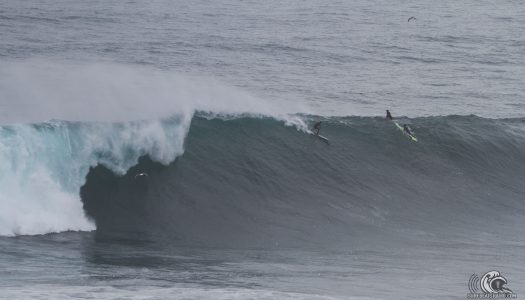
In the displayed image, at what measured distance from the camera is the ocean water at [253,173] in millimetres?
18828

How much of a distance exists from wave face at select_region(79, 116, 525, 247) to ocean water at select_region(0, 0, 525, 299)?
2.8 inches

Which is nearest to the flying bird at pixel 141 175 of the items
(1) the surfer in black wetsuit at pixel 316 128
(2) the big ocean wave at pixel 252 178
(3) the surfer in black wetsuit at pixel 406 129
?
(2) the big ocean wave at pixel 252 178

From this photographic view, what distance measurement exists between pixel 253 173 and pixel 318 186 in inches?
77.7

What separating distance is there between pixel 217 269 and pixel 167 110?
950 cm

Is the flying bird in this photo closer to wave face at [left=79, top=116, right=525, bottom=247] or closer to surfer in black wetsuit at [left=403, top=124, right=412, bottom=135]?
wave face at [left=79, top=116, right=525, bottom=247]

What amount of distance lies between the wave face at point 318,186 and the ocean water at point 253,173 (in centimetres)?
7

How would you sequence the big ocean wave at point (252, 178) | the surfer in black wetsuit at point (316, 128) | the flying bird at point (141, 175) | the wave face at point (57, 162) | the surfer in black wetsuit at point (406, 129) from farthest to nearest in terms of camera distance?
the surfer in black wetsuit at point (406, 129)
the surfer in black wetsuit at point (316, 128)
the flying bird at point (141, 175)
the big ocean wave at point (252, 178)
the wave face at point (57, 162)

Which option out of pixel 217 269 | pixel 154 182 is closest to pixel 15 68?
pixel 154 182

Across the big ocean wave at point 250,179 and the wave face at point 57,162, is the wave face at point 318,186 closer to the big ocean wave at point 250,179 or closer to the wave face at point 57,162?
the big ocean wave at point 250,179

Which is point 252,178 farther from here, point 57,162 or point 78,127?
point 57,162

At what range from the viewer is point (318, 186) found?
26.6 m

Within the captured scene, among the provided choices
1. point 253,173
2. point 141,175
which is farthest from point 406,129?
point 141,175

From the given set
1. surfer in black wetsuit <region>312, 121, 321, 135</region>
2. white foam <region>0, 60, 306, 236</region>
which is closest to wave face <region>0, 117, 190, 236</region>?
white foam <region>0, 60, 306, 236</region>

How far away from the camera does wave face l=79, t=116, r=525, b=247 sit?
2305cm
